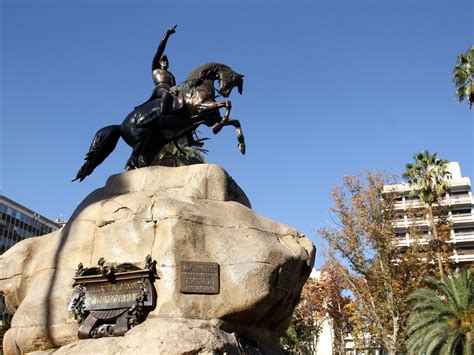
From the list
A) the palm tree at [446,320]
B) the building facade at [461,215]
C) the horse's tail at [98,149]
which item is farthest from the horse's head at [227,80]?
the building facade at [461,215]

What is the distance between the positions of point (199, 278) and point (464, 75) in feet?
82.1

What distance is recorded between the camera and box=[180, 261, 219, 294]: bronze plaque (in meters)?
8.98

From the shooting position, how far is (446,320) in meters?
25.1

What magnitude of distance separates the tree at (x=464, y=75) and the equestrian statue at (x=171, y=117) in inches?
787

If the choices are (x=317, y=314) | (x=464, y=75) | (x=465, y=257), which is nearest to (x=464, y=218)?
(x=465, y=257)

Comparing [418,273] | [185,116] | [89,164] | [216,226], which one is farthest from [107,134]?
[418,273]

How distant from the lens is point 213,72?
12.9m

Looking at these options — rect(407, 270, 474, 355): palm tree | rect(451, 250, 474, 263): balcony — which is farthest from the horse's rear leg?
rect(451, 250, 474, 263): balcony

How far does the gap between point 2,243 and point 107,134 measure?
5430 centimetres

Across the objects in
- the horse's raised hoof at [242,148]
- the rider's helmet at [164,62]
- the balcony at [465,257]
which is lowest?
the horse's raised hoof at [242,148]

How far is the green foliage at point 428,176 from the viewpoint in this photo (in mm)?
37312

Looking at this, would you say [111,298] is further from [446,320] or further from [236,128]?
[446,320]

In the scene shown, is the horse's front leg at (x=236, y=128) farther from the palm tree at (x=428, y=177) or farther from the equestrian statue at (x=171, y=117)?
the palm tree at (x=428, y=177)

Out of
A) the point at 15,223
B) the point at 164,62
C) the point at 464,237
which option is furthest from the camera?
the point at 464,237
